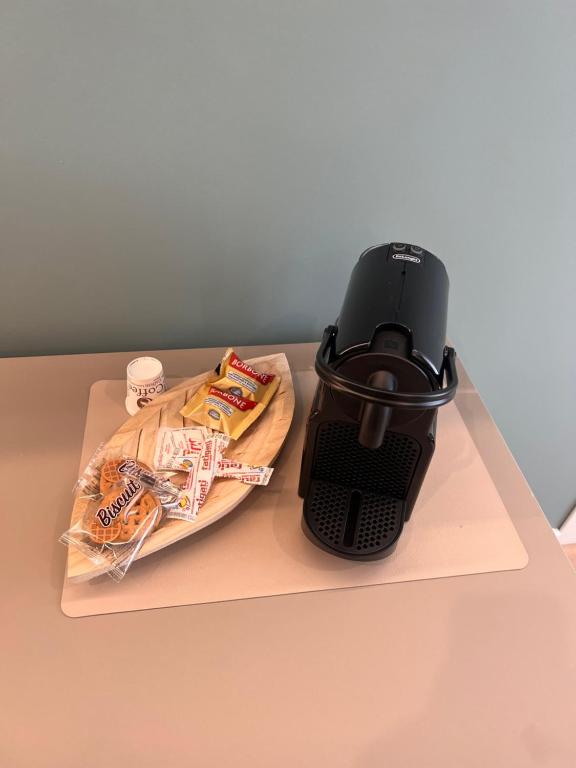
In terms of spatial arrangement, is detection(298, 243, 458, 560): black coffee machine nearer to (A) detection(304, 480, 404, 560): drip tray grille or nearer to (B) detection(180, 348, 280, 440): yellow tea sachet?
(A) detection(304, 480, 404, 560): drip tray grille

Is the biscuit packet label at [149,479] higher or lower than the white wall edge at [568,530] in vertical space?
higher

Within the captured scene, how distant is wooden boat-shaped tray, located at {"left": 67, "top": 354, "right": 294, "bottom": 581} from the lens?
59 centimetres

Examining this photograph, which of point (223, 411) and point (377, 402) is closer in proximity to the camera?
point (377, 402)

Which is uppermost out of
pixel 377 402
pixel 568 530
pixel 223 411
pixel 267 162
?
pixel 267 162

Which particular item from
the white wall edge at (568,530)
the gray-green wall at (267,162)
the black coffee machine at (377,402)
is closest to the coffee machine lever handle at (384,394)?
the black coffee machine at (377,402)

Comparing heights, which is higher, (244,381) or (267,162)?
(267,162)

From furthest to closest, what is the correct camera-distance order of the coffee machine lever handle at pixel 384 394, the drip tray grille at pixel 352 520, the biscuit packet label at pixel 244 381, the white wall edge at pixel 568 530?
the white wall edge at pixel 568 530, the biscuit packet label at pixel 244 381, the drip tray grille at pixel 352 520, the coffee machine lever handle at pixel 384 394

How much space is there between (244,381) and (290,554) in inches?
9.1

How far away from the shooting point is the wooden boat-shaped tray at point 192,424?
0.59 meters

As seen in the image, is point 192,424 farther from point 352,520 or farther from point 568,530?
point 568,530

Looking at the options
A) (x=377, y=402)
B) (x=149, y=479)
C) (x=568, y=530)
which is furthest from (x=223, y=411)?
(x=568, y=530)

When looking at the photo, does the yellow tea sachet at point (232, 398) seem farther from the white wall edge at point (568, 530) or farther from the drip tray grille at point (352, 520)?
the white wall edge at point (568, 530)

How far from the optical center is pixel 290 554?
0.62 meters

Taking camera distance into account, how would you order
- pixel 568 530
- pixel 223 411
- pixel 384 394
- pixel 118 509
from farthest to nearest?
1. pixel 568 530
2. pixel 223 411
3. pixel 118 509
4. pixel 384 394
